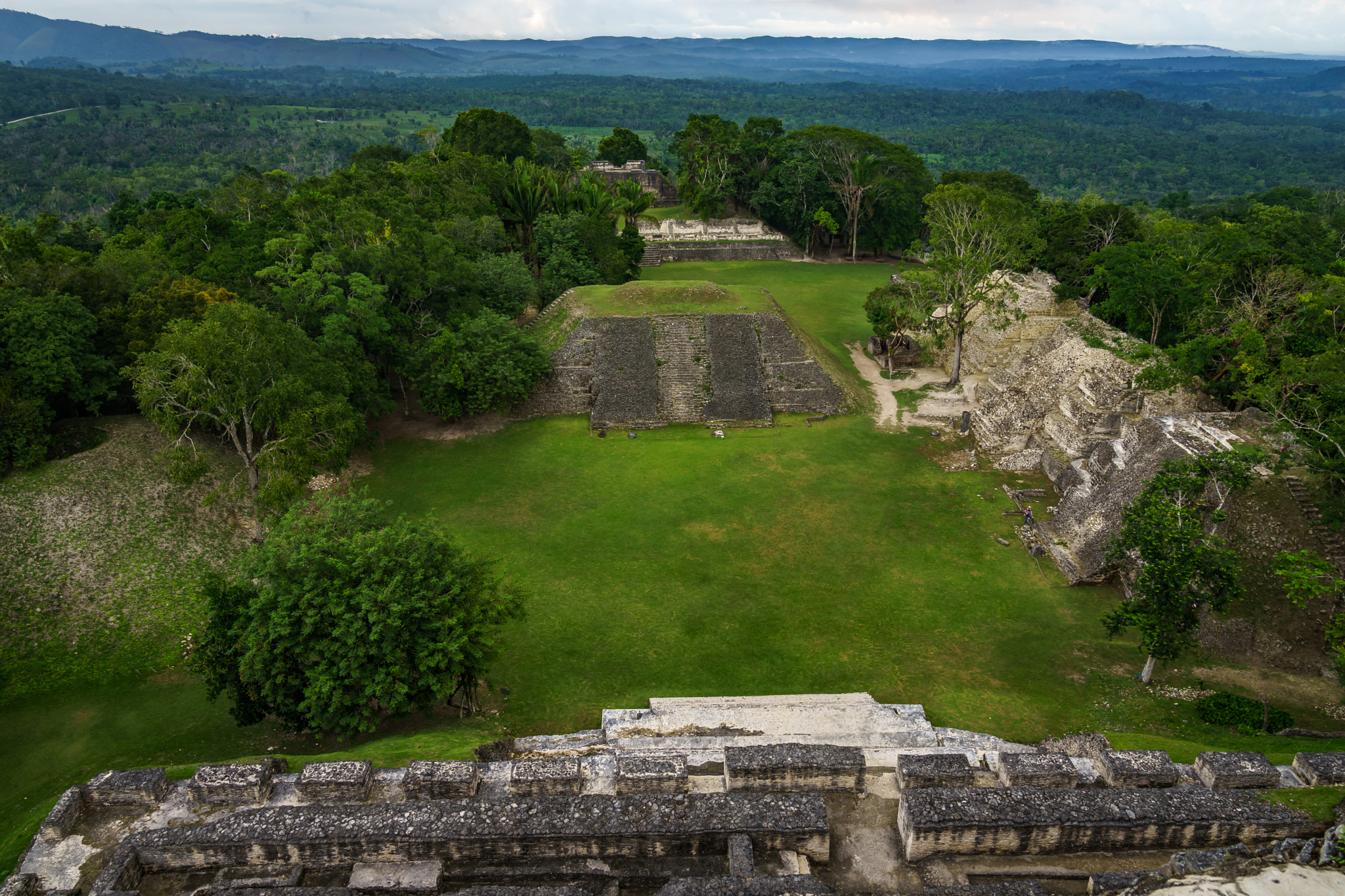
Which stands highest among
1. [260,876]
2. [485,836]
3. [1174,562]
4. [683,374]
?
[1174,562]

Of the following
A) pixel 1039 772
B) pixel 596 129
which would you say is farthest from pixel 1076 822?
pixel 596 129

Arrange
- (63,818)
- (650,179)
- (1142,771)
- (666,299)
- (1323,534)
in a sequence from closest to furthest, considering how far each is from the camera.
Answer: (63,818) < (1142,771) < (1323,534) < (666,299) < (650,179)

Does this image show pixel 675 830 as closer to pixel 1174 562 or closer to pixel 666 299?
pixel 1174 562

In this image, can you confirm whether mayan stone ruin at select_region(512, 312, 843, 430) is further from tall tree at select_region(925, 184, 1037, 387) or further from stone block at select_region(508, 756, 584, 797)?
stone block at select_region(508, 756, 584, 797)

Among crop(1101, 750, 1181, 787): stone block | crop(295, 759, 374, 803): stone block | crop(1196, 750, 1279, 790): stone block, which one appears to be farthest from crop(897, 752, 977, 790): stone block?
crop(295, 759, 374, 803): stone block

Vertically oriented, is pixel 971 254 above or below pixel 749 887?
above

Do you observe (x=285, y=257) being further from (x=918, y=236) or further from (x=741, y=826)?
(x=918, y=236)

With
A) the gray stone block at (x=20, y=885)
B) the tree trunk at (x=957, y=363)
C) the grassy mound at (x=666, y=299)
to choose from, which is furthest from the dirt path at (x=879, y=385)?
the gray stone block at (x=20, y=885)

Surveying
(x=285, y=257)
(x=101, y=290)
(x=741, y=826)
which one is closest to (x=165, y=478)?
(x=101, y=290)
